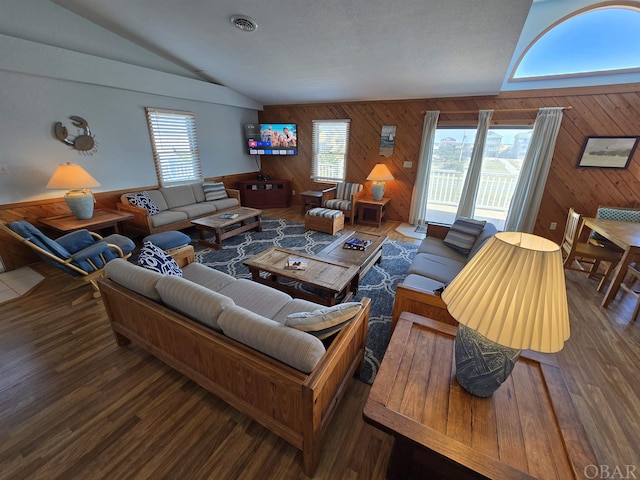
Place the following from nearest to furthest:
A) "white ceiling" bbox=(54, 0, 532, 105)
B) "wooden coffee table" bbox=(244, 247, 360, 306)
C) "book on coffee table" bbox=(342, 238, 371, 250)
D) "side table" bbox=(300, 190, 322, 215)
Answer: "wooden coffee table" bbox=(244, 247, 360, 306)
"white ceiling" bbox=(54, 0, 532, 105)
"book on coffee table" bbox=(342, 238, 371, 250)
"side table" bbox=(300, 190, 322, 215)

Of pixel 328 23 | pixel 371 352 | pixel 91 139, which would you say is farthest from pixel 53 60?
pixel 371 352

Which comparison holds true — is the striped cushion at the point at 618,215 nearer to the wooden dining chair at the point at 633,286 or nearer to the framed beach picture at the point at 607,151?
the wooden dining chair at the point at 633,286

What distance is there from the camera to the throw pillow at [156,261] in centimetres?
196

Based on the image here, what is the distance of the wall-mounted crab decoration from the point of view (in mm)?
3441

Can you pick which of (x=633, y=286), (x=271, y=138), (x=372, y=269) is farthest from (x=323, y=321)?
(x=271, y=138)

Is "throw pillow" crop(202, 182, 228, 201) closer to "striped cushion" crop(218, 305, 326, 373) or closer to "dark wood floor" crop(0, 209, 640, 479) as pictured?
"dark wood floor" crop(0, 209, 640, 479)

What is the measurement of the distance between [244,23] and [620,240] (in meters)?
4.59

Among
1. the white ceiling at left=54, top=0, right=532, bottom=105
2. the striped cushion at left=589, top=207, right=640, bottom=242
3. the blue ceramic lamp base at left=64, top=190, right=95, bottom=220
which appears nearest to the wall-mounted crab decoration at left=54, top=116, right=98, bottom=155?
the blue ceramic lamp base at left=64, top=190, right=95, bottom=220

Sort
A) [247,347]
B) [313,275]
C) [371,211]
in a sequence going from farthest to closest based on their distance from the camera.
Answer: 1. [371,211]
2. [313,275]
3. [247,347]

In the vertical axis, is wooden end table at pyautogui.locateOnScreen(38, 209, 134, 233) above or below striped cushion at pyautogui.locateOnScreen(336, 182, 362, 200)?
below

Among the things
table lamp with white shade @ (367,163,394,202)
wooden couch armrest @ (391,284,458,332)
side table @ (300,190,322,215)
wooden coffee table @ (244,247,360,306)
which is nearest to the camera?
wooden couch armrest @ (391,284,458,332)

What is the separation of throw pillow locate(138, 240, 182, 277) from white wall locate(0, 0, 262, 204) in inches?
108

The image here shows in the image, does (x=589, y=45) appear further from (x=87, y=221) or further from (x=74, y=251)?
(x=87, y=221)

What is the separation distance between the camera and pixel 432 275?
2332 millimetres
